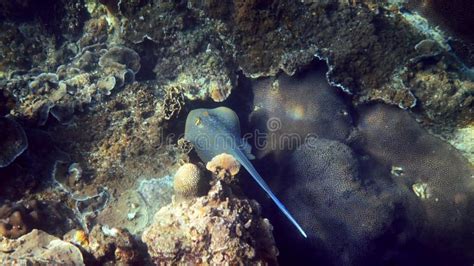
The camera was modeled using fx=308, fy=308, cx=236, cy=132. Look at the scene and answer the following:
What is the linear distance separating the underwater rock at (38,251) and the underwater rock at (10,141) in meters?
Answer: 1.24

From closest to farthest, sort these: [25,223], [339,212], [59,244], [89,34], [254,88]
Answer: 1. [59,244]
2. [25,223]
3. [339,212]
4. [254,88]
5. [89,34]

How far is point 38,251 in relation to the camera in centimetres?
396

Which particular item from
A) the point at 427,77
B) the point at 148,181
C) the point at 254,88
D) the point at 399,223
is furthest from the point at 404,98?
the point at 148,181

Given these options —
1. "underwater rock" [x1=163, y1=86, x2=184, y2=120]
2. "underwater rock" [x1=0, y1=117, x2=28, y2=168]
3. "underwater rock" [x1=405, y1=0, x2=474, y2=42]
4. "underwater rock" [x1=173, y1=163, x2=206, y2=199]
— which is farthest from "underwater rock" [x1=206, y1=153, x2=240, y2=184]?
"underwater rock" [x1=405, y1=0, x2=474, y2=42]

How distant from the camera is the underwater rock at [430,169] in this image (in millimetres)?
5992

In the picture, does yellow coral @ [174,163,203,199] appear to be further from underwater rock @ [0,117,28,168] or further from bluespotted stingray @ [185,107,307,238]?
underwater rock @ [0,117,28,168]

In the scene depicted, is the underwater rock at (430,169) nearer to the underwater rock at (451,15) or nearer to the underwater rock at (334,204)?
the underwater rock at (334,204)

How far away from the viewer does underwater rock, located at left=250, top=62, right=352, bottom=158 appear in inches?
241

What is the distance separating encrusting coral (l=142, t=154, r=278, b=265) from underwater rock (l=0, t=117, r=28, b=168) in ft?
8.64

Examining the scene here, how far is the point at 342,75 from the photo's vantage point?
5875mm

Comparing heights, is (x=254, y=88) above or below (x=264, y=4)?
below

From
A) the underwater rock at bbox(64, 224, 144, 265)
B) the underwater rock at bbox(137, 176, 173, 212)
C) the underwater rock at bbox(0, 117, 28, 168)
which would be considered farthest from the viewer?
the underwater rock at bbox(137, 176, 173, 212)

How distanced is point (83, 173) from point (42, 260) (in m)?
1.81

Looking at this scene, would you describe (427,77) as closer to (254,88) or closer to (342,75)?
(342,75)
